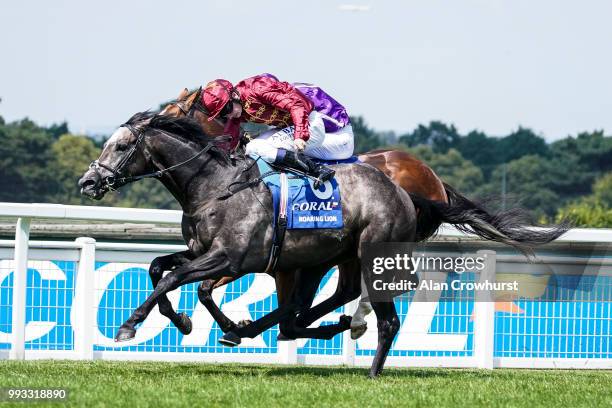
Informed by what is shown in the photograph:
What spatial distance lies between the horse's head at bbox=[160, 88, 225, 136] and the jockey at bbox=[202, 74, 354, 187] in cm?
13

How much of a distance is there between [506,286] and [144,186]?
2313 inches

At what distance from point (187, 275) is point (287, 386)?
101 cm

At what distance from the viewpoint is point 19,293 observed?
8734 mm

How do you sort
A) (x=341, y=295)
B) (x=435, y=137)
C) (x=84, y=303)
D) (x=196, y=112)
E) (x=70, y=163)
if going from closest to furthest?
(x=196, y=112) → (x=341, y=295) → (x=84, y=303) → (x=70, y=163) → (x=435, y=137)

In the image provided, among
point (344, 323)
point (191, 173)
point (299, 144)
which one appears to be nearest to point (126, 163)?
point (191, 173)

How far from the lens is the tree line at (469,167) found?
6244cm

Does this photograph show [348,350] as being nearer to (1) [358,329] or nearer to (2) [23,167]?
(1) [358,329]

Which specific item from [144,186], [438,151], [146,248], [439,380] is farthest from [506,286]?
[438,151]

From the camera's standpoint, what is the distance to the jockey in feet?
25.5

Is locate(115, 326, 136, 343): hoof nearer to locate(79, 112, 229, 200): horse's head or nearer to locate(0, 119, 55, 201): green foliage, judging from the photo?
locate(79, 112, 229, 200): horse's head

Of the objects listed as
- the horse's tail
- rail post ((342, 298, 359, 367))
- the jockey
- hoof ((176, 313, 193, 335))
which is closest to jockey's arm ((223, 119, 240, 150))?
the jockey

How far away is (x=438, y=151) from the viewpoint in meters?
84.2

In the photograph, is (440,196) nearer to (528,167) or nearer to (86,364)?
(86,364)

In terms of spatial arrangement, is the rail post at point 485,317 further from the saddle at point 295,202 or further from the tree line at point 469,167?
the tree line at point 469,167
